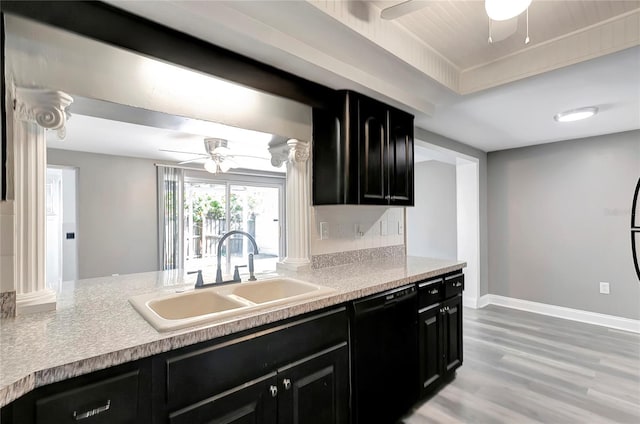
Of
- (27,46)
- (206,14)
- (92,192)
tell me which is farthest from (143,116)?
(92,192)

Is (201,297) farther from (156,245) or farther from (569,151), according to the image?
(569,151)

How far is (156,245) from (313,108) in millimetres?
3843

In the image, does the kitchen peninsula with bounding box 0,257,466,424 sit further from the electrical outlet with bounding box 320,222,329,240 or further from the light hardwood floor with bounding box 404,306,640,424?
the light hardwood floor with bounding box 404,306,640,424

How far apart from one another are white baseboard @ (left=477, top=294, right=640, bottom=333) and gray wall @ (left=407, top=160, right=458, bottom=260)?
85 centimetres

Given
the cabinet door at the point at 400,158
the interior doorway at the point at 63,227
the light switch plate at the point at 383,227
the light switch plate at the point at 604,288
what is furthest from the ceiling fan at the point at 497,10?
the interior doorway at the point at 63,227

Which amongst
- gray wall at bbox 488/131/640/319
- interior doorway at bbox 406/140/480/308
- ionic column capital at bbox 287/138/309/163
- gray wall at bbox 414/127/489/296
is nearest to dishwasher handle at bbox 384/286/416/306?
ionic column capital at bbox 287/138/309/163

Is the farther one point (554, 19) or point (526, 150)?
point (526, 150)

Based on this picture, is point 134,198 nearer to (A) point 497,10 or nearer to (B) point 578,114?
(A) point 497,10

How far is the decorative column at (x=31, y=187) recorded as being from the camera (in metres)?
1.19

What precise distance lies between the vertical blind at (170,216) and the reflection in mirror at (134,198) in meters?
0.01

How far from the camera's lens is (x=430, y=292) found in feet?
7.15

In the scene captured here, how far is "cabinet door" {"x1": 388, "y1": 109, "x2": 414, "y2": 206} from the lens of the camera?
2.44 metres

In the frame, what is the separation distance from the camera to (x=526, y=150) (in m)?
4.21

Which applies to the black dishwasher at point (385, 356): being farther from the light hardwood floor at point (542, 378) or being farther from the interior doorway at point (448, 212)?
the interior doorway at point (448, 212)
